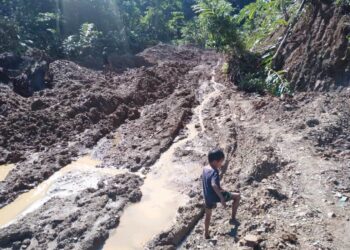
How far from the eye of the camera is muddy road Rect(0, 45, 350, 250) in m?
6.02

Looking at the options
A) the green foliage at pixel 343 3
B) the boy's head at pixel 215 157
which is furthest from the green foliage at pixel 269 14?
the boy's head at pixel 215 157

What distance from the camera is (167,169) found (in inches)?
348

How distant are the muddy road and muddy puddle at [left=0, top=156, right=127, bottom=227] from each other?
0.09 ft

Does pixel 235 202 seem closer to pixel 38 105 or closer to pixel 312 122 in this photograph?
pixel 312 122

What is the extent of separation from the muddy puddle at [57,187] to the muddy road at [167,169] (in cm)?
3

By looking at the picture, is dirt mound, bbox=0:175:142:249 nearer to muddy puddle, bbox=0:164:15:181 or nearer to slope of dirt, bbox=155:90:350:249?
slope of dirt, bbox=155:90:350:249

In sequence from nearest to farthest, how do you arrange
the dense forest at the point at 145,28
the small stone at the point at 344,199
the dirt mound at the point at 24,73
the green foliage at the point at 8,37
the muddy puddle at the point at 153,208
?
the small stone at the point at 344,199, the muddy puddle at the point at 153,208, the dense forest at the point at 145,28, the dirt mound at the point at 24,73, the green foliage at the point at 8,37

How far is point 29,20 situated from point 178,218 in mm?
20486

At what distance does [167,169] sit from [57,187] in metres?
2.43

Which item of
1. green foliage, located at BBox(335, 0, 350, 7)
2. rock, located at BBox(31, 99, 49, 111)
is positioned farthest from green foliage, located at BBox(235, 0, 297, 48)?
rock, located at BBox(31, 99, 49, 111)

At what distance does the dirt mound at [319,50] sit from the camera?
996cm

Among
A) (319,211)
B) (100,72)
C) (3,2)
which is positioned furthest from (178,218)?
(3,2)

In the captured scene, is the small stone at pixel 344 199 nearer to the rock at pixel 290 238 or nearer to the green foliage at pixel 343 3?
the rock at pixel 290 238

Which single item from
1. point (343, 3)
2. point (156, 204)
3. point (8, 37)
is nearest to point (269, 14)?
point (343, 3)
